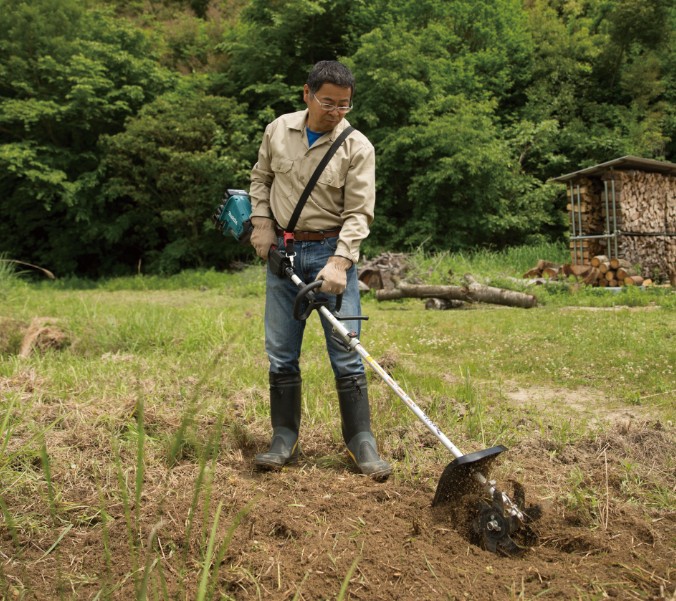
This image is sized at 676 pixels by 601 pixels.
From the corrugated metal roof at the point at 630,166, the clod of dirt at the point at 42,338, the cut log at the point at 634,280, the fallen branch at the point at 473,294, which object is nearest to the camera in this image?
the clod of dirt at the point at 42,338

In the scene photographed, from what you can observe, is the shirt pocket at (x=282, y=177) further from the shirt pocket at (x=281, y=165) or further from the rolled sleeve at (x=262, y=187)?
the rolled sleeve at (x=262, y=187)

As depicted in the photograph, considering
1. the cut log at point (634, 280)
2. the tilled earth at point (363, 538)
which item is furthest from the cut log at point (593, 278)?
the tilled earth at point (363, 538)

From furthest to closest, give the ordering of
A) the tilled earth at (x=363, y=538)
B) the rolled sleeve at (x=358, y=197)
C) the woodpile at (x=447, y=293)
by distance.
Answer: the woodpile at (x=447, y=293)
the rolled sleeve at (x=358, y=197)
the tilled earth at (x=363, y=538)

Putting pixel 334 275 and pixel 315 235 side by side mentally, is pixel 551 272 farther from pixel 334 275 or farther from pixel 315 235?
pixel 334 275

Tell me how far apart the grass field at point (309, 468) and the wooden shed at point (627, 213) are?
6.77 m

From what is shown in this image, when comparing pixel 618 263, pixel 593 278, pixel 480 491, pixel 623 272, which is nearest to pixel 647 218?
pixel 618 263

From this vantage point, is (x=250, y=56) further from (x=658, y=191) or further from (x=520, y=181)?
(x=658, y=191)

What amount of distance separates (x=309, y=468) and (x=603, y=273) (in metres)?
10.0

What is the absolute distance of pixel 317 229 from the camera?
332cm

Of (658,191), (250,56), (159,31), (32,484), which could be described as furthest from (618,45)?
(32,484)

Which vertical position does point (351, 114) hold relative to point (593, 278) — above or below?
above

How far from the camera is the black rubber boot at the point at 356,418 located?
10.7 ft

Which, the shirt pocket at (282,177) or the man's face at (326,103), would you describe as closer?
the man's face at (326,103)

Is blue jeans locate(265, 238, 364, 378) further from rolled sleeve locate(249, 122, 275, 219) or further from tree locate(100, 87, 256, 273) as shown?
tree locate(100, 87, 256, 273)
